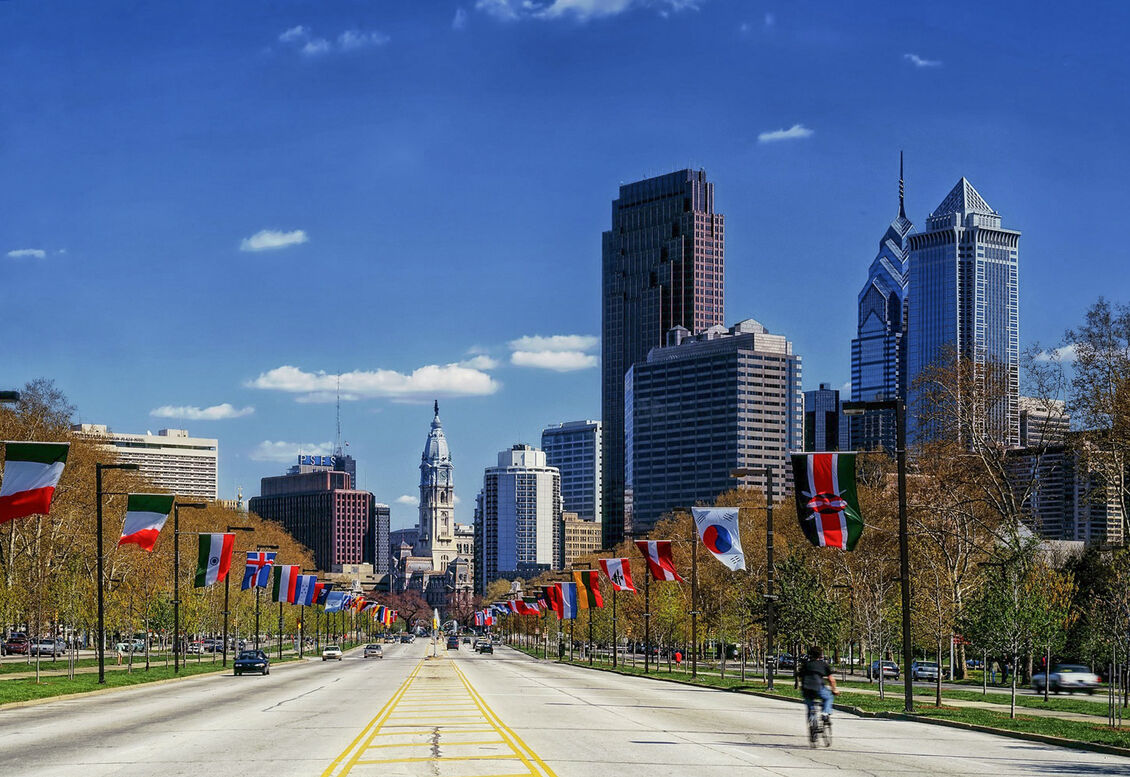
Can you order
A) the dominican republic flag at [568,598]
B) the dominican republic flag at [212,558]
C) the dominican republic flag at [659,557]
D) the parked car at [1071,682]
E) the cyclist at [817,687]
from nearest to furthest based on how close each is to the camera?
the cyclist at [817,687], the dominican republic flag at [659,557], the dominican republic flag at [212,558], the parked car at [1071,682], the dominican republic flag at [568,598]

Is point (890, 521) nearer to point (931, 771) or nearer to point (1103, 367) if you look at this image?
point (1103, 367)

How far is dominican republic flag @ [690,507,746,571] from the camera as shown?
168 feet

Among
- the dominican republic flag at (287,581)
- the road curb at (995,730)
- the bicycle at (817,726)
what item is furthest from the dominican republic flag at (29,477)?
the dominican republic flag at (287,581)

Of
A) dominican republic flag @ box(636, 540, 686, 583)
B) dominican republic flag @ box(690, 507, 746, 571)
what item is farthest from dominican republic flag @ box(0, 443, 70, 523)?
dominican republic flag @ box(636, 540, 686, 583)

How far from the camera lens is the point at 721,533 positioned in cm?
5178

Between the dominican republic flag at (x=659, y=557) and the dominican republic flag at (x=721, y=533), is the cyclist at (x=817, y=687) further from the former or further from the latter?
the dominican republic flag at (x=659, y=557)

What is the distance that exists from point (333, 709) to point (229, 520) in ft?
411

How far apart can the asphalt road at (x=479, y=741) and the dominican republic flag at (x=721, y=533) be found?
6434mm

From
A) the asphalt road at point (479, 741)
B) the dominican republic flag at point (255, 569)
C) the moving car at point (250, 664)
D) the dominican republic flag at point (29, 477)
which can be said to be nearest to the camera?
the asphalt road at point (479, 741)

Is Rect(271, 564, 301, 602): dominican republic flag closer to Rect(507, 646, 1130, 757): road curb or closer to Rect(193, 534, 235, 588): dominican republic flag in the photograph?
Rect(193, 534, 235, 588): dominican republic flag

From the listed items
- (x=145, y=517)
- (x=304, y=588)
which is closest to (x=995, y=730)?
(x=145, y=517)

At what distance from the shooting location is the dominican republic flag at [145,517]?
2093 inches

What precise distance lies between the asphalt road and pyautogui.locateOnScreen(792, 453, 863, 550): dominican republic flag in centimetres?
555

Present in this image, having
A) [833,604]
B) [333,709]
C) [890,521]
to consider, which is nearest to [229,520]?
[890,521]
